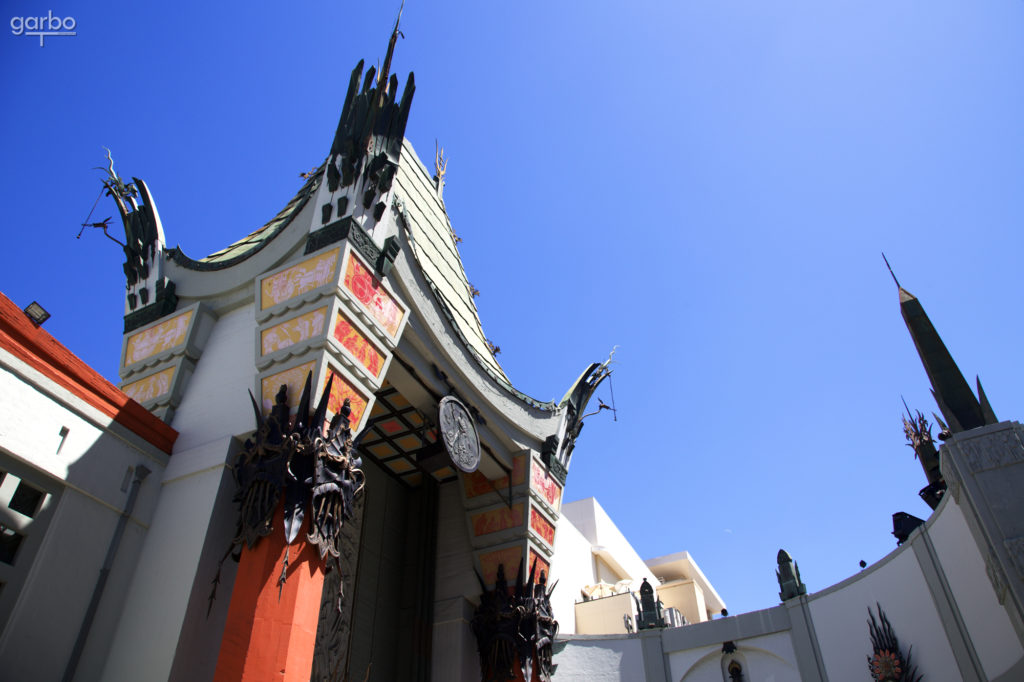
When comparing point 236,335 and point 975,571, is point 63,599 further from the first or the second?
point 975,571

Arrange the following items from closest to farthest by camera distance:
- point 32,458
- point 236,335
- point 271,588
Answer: point 271,588 → point 32,458 → point 236,335

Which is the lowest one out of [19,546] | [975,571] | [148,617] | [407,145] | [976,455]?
[148,617]

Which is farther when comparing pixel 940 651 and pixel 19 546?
pixel 940 651

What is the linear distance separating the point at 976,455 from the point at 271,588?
30.2 ft

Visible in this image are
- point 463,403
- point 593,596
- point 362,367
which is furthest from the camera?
point 593,596

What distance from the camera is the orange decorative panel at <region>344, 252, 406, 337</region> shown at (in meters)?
9.98

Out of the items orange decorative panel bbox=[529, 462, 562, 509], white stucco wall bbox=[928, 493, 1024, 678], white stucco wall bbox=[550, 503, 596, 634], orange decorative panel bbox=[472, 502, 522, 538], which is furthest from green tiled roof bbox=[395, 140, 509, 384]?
white stucco wall bbox=[928, 493, 1024, 678]

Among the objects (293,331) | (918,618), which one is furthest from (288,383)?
(918,618)

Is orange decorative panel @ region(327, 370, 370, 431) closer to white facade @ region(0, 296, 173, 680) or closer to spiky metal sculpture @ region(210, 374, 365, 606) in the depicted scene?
spiky metal sculpture @ region(210, 374, 365, 606)

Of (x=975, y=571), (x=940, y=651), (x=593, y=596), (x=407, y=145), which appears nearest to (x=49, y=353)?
(x=407, y=145)

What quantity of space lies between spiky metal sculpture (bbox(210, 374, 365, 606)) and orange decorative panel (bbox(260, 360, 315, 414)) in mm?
96

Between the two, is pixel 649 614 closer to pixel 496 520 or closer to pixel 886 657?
pixel 886 657

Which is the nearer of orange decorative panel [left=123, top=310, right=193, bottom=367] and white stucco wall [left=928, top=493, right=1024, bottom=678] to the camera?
white stucco wall [left=928, top=493, right=1024, bottom=678]

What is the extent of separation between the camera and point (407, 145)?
1789 centimetres
